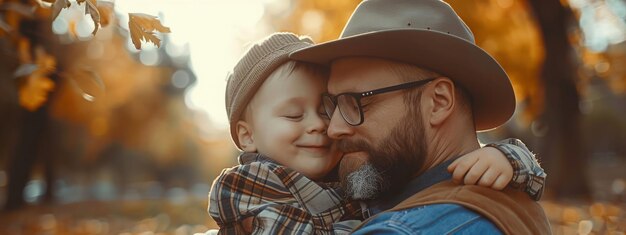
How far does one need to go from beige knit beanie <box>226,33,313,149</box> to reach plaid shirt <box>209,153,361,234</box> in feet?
1.19

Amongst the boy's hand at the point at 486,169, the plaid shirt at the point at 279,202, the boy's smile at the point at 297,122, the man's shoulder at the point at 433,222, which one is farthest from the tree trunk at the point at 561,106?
the man's shoulder at the point at 433,222

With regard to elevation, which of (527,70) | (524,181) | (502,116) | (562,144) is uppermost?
(527,70)

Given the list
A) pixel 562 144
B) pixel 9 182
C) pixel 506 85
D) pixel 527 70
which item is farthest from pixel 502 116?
pixel 9 182

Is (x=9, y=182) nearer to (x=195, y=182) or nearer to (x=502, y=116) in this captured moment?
(x=502, y=116)

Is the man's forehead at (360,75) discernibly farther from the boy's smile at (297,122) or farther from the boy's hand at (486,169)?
the boy's hand at (486,169)

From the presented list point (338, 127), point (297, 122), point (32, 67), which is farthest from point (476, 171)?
point (32, 67)

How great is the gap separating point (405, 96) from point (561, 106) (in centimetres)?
1471

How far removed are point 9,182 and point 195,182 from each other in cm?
6718

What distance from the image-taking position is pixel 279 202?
2.67 metres

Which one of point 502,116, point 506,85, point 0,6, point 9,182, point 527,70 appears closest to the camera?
point 506,85

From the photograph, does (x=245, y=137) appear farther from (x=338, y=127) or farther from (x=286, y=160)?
(x=338, y=127)

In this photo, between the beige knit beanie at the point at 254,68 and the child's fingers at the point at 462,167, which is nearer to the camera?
the child's fingers at the point at 462,167

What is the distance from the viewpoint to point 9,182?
931 inches

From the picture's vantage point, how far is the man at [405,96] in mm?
2529
